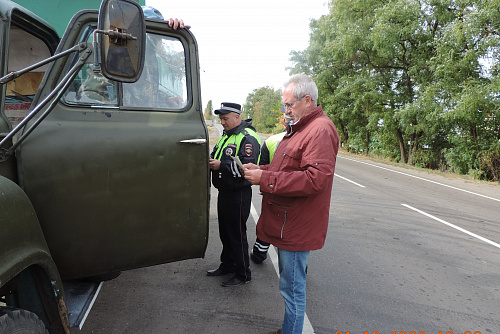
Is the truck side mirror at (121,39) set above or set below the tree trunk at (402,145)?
above

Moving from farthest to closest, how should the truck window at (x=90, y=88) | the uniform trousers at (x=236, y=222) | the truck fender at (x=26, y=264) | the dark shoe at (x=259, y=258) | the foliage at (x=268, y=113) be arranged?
1. the foliage at (x=268, y=113)
2. the dark shoe at (x=259, y=258)
3. the uniform trousers at (x=236, y=222)
4. the truck window at (x=90, y=88)
5. the truck fender at (x=26, y=264)

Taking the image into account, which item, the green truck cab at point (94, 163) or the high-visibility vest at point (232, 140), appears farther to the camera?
the high-visibility vest at point (232, 140)

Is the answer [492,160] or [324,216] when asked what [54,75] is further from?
[492,160]

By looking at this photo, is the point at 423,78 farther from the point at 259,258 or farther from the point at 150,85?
the point at 150,85

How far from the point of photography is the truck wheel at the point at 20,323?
139cm

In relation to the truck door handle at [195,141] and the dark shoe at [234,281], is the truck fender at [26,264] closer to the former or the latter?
the truck door handle at [195,141]

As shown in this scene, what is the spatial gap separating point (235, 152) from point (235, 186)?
34cm

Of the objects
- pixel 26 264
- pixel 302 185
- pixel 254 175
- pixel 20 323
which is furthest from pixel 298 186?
pixel 20 323

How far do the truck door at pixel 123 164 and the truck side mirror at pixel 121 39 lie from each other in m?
0.40

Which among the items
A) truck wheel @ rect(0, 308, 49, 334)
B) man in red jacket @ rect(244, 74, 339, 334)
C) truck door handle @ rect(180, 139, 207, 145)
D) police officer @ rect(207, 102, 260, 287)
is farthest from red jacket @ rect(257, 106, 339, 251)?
truck wheel @ rect(0, 308, 49, 334)

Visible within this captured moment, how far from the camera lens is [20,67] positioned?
7.84ft

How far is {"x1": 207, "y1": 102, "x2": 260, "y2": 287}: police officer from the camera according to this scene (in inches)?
127

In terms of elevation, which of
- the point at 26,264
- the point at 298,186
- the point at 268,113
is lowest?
the point at 26,264

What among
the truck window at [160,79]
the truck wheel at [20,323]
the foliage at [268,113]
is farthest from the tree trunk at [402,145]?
the foliage at [268,113]
